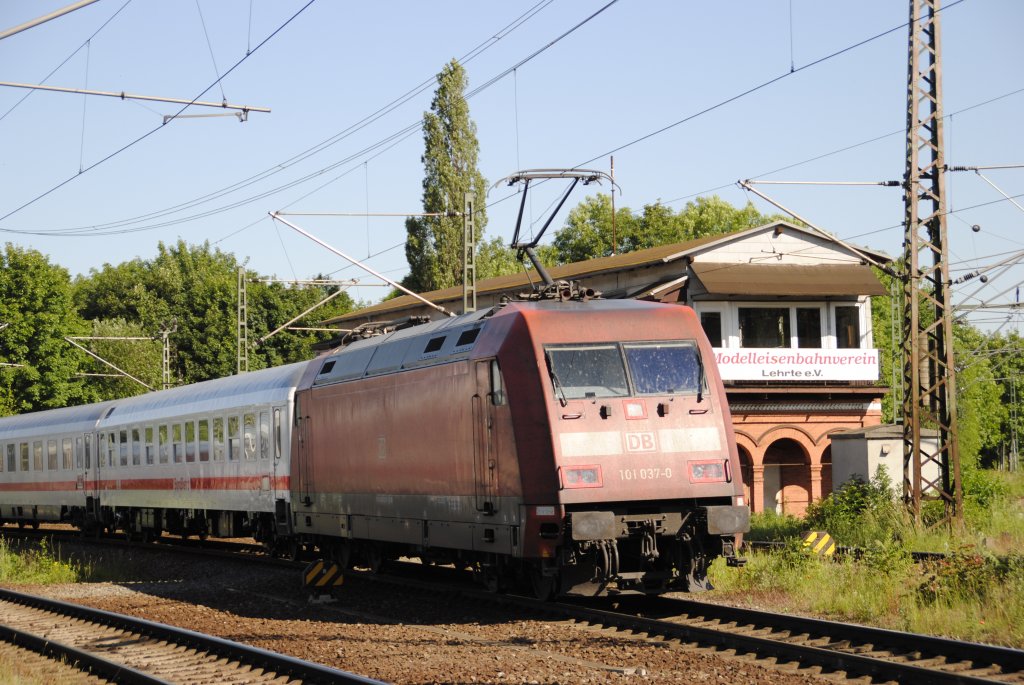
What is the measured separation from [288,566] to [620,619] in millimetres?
9673

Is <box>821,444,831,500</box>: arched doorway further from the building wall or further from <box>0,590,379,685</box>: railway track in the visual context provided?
<box>0,590,379,685</box>: railway track

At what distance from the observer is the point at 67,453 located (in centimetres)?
3534

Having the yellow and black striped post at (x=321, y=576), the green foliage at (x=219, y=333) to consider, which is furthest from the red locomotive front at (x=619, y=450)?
the green foliage at (x=219, y=333)

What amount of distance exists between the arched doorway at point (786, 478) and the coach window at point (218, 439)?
2225 cm

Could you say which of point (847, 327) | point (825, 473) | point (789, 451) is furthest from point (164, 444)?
point (847, 327)

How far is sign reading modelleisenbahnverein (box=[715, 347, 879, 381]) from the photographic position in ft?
132

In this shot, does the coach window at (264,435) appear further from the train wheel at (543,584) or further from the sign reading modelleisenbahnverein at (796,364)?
the sign reading modelleisenbahnverein at (796,364)

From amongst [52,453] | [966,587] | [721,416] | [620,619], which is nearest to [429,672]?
[620,619]

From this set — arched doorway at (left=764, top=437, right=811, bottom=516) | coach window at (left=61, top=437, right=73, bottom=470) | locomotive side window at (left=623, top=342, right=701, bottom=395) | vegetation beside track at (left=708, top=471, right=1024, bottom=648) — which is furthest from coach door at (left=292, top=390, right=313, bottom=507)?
arched doorway at (left=764, top=437, right=811, bottom=516)

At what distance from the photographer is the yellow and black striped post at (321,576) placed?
56.8 ft

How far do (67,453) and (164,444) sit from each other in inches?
300

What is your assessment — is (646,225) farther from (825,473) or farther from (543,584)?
(543,584)

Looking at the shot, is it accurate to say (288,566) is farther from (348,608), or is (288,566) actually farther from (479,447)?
(479,447)

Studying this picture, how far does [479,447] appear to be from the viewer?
1486cm
